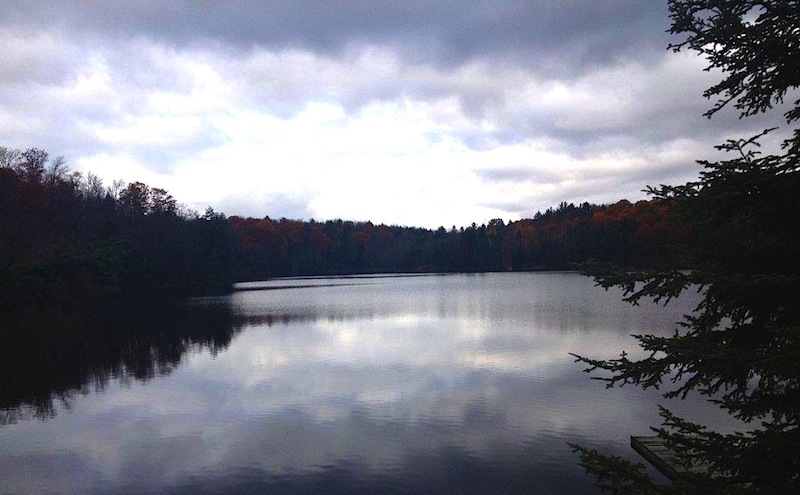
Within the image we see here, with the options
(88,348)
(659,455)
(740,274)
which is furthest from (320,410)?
(88,348)

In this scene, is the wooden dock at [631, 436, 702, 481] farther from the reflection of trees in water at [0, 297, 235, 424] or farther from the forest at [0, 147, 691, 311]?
the reflection of trees in water at [0, 297, 235, 424]

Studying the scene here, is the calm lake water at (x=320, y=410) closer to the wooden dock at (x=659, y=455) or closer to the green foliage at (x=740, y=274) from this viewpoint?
the wooden dock at (x=659, y=455)

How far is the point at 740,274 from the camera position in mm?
4938

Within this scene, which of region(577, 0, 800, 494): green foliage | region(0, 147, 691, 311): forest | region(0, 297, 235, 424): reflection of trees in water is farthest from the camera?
region(0, 147, 691, 311): forest

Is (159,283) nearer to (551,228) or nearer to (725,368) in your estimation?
(725,368)

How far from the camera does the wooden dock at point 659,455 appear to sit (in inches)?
433

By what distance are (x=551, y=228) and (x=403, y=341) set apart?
129234 millimetres

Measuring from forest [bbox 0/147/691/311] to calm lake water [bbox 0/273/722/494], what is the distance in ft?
14.9

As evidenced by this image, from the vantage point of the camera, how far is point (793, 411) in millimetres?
5039

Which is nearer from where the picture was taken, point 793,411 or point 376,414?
point 793,411

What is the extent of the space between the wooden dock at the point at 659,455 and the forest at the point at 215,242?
13.8 ft

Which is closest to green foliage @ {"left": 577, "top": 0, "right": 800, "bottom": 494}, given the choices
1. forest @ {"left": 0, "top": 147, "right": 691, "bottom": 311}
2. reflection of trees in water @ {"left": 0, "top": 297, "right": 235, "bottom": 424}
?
forest @ {"left": 0, "top": 147, "right": 691, "bottom": 311}

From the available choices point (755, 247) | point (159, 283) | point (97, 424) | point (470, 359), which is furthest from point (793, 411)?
point (159, 283)

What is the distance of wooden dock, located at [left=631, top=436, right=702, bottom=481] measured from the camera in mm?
10992
